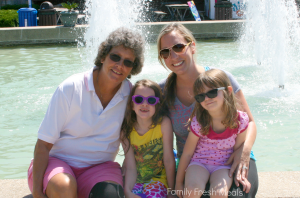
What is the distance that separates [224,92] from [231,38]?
34.3ft

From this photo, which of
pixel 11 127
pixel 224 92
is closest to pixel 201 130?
pixel 224 92

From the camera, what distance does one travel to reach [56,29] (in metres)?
11.7

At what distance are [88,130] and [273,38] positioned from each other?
6.50 meters

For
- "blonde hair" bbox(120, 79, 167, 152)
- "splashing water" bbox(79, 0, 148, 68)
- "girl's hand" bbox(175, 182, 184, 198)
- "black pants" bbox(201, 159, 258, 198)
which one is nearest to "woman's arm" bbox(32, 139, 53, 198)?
"blonde hair" bbox(120, 79, 167, 152)

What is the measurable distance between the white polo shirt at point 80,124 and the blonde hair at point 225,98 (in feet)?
2.02

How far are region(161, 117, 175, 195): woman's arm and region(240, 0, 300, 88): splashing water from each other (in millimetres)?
4563

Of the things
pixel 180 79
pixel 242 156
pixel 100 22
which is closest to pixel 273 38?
pixel 100 22

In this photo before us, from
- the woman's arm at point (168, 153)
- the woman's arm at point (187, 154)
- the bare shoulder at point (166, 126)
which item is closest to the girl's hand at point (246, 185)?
the woman's arm at point (187, 154)

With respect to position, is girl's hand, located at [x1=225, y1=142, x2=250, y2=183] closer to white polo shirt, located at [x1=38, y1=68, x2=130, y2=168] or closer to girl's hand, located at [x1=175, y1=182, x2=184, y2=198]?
girl's hand, located at [x1=175, y1=182, x2=184, y2=198]

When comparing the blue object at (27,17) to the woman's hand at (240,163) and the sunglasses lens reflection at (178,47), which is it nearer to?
the sunglasses lens reflection at (178,47)

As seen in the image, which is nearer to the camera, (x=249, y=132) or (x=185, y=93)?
(x=249, y=132)

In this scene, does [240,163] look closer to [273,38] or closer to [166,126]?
[166,126]

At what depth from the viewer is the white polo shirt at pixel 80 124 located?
239cm

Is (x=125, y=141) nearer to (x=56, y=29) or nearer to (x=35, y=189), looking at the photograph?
(x=35, y=189)
